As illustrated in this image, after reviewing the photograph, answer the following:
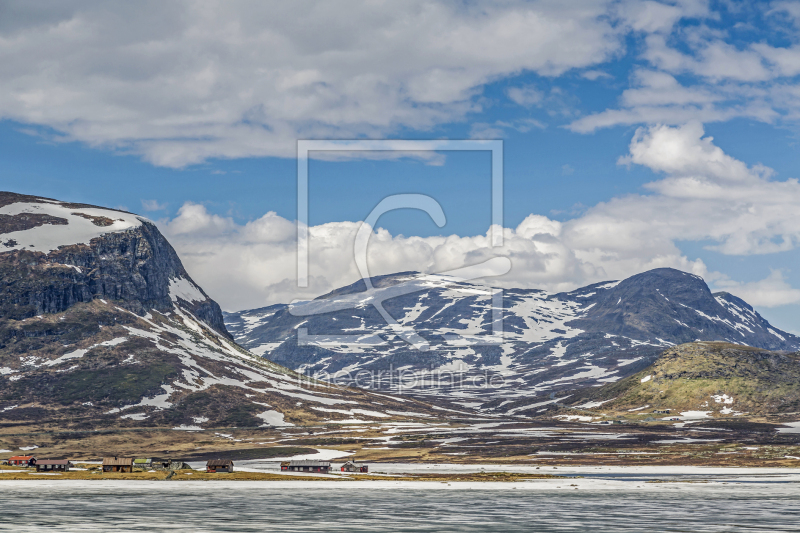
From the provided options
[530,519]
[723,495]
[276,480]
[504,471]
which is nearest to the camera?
[530,519]

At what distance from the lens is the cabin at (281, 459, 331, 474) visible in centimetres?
16200

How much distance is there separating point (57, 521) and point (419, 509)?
136ft

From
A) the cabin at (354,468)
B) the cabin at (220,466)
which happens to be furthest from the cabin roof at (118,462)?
the cabin at (354,468)

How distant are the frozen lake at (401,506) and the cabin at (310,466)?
24.8 meters

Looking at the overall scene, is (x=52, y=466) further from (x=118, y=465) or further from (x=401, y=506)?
(x=401, y=506)

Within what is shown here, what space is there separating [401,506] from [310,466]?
7423cm

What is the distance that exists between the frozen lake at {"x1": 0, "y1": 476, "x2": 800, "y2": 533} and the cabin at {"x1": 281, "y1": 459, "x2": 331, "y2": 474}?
977 inches

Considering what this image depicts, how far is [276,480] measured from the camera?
143m

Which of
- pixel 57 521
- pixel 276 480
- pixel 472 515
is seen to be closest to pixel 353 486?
pixel 276 480

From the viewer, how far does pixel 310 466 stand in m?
164

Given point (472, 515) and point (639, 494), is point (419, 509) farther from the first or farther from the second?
point (639, 494)

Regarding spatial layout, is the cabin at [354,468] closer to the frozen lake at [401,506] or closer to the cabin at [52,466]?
the frozen lake at [401,506]

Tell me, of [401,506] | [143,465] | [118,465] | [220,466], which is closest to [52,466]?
[118,465]

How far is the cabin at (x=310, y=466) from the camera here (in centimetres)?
16200
